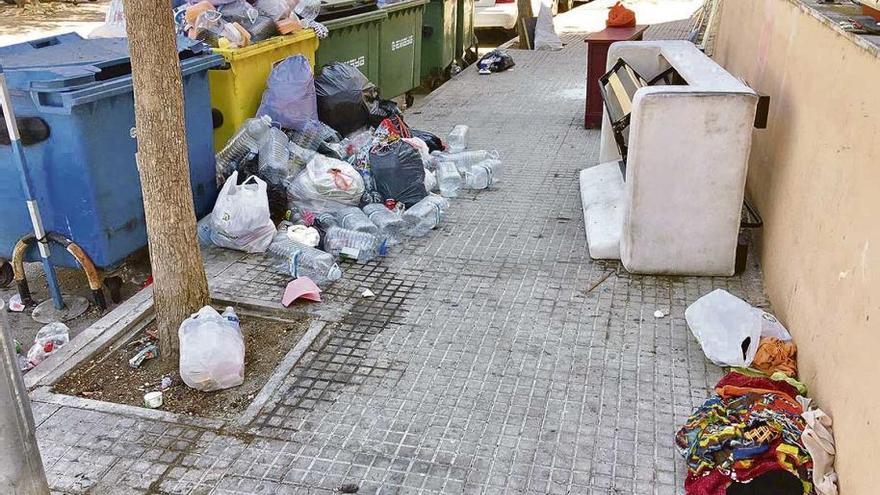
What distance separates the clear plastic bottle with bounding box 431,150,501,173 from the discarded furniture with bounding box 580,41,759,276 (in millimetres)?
2111

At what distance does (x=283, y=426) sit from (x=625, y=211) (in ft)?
8.47

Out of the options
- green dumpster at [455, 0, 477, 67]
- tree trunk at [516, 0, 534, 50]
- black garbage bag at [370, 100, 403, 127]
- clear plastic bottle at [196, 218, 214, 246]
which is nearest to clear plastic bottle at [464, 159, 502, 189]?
black garbage bag at [370, 100, 403, 127]

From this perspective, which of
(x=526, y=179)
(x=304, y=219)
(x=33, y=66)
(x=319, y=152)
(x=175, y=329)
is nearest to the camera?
(x=175, y=329)

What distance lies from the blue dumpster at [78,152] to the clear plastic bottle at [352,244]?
1.21 meters

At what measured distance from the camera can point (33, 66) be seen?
4.44 m

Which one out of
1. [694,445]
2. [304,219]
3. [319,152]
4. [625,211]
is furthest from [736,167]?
[319,152]

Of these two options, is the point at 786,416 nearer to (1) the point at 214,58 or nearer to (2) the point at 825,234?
(2) the point at 825,234

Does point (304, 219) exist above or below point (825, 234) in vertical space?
below

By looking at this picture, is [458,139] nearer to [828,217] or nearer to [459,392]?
[459,392]

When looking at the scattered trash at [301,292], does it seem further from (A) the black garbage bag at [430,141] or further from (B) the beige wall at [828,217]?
(A) the black garbage bag at [430,141]

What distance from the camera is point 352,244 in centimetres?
526

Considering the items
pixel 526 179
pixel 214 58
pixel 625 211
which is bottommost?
pixel 526 179

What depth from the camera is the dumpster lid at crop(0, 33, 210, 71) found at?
4.52 metres

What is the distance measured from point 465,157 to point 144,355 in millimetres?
3846
